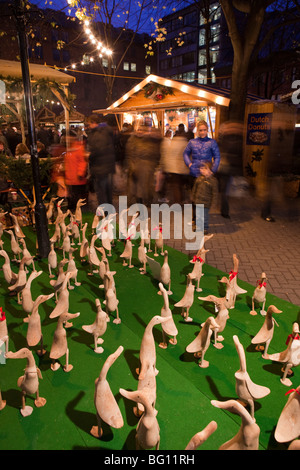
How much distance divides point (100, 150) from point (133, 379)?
5.06 m

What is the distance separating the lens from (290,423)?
2182 mm

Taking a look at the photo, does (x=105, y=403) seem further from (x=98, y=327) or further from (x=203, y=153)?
(x=203, y=153)

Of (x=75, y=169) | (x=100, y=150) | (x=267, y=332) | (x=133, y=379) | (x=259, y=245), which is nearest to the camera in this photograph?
(x=133, y=379)

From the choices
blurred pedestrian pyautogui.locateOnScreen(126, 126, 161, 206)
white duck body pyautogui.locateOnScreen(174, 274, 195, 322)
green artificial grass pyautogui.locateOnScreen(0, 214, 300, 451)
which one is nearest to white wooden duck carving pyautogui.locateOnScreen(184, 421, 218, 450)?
green artificial grass pyautogui.locateOnScreen(0, 214, 300, 451)

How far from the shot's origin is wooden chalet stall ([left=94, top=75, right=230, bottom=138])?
1012 centimetres

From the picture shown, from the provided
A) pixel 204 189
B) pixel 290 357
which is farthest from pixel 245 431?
pixel 204 189

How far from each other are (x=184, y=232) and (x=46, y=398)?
194 inches

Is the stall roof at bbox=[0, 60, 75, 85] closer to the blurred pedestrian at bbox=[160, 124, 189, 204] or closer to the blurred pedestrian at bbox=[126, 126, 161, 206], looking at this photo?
the blurred pedestrian at bbox=[126, 126, 161, 206]

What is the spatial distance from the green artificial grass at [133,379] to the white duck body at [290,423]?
20cm

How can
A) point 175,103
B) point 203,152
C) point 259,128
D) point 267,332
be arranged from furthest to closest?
point 175,103 → point 259,128 → point 203,152 → point 267,332

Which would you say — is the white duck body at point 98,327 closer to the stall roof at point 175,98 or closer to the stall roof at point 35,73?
the stall roof at point 35,73

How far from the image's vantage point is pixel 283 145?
419 inches

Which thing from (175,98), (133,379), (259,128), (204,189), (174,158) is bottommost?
(133,379)
